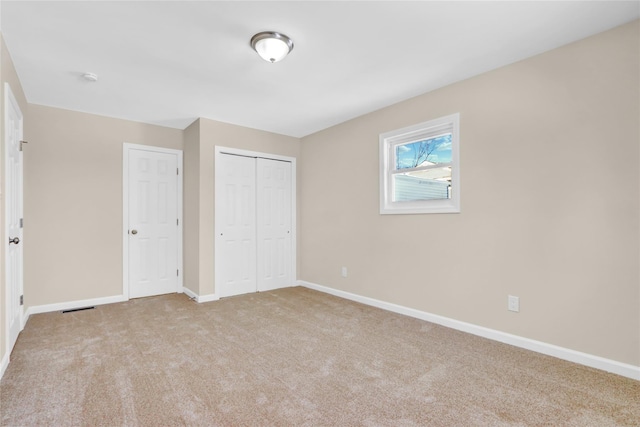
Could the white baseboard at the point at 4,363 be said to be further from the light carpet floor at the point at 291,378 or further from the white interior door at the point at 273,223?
the white interior door at the point at 273,223

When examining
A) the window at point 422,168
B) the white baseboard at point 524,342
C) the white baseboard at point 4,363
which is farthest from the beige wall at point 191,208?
the window at point 422,168

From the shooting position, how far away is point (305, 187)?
16.5 ft

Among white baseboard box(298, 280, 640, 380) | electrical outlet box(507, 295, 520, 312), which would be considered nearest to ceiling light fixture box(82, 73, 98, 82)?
white baseboard box(298, 280, 640, 380)

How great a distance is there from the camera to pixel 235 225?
175 inches

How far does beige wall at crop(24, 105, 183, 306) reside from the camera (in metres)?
3.58

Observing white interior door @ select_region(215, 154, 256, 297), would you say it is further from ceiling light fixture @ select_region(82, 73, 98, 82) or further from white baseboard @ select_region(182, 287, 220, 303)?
ceiling light fixture @ select_region(82, 73, 98, 82)

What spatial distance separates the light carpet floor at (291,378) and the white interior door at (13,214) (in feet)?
0.76

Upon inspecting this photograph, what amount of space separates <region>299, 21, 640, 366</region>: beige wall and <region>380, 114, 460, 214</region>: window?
0.09 meters

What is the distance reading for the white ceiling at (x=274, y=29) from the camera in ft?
6.64

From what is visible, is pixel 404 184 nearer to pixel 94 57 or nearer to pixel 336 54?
pixel 336 54

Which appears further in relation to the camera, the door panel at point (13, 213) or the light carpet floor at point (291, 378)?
the door panel at point (13, 213)

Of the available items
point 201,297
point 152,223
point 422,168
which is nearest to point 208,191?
point 152,223

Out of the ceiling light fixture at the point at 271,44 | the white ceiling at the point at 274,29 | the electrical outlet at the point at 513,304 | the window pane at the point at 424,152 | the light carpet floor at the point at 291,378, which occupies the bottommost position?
the light carpet floor at the point at 291,378

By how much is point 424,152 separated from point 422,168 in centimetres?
20
